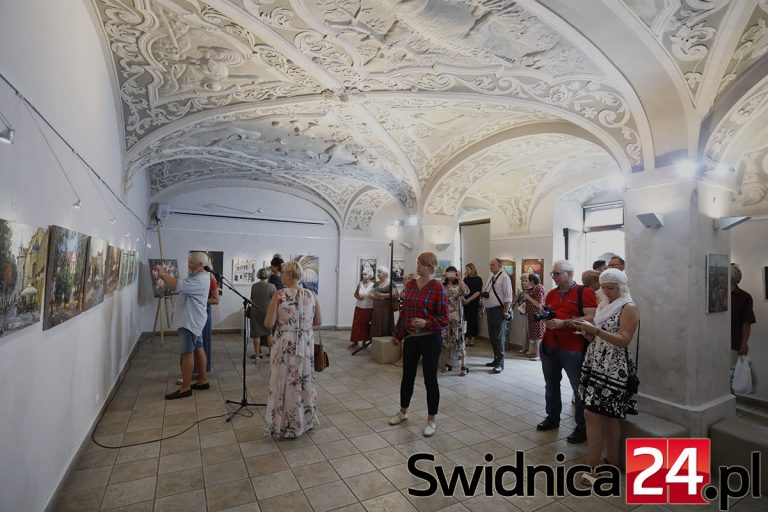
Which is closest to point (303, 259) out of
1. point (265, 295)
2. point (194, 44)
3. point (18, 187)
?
point (265, 295)

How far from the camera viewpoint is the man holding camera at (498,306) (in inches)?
232

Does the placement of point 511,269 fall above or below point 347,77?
below

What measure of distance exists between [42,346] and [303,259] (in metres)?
7.88

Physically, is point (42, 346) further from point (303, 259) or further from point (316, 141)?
point (303, 259)

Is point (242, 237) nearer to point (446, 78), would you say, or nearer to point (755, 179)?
point (446, 78)

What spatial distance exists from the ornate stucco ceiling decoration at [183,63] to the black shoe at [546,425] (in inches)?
169

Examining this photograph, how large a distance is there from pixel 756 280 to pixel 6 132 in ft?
24.0

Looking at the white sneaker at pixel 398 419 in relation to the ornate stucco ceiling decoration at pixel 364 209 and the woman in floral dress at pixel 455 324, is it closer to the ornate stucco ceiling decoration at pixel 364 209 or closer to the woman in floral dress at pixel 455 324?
the woman in floral dress at pixel 455 324

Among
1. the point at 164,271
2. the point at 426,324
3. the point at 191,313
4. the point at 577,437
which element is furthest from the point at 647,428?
the point at 164,271

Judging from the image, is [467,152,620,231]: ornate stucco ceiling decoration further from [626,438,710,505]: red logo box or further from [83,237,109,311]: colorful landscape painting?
[83,237,109,311]: colorful landscape painting

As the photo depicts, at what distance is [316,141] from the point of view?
5.91 metres

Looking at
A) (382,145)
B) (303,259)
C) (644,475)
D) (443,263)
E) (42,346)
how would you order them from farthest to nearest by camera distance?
(303,259), (443,263), (382,145), (644,475), (42,346)

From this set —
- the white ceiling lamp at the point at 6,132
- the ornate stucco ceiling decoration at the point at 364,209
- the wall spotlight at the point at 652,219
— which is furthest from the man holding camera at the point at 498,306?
the white ceiling lamp at the point at 6,132

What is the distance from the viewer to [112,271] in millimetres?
3918
